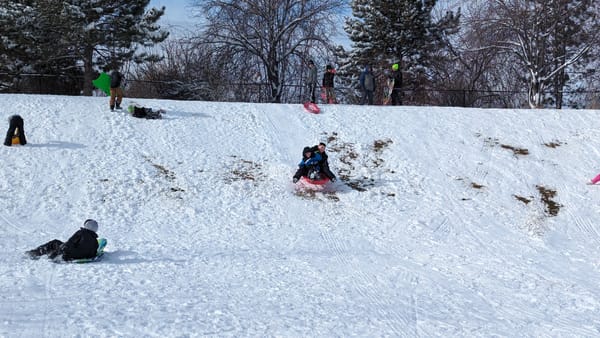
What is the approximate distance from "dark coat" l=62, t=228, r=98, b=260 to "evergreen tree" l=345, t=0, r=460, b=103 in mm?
21264

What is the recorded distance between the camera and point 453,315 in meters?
6.39

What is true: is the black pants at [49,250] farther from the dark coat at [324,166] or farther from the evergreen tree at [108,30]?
the evergreen tree at [108,30]

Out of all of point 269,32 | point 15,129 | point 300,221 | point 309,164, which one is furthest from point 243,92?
point 300,221

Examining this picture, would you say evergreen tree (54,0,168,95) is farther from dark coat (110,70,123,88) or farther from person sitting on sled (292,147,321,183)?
person sitting on sled (292,147,321,183)

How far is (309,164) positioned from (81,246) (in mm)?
6090

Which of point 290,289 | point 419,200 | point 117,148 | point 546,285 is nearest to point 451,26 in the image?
point 419,200

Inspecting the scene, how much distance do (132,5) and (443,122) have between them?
15.4m

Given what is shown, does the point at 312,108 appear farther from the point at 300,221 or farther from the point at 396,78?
the point at 300,221

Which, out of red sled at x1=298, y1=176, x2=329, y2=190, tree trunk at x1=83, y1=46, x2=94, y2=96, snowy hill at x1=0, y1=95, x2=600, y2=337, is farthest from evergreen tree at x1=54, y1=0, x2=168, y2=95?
red sled at x1=298, y1=176, x2=329, y2=190

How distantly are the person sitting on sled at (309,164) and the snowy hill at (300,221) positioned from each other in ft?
1.90

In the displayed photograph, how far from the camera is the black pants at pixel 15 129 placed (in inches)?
519

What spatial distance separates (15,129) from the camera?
44.1 feet

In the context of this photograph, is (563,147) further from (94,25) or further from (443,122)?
(94,25)

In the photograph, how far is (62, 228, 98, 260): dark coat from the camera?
7.74 meters
